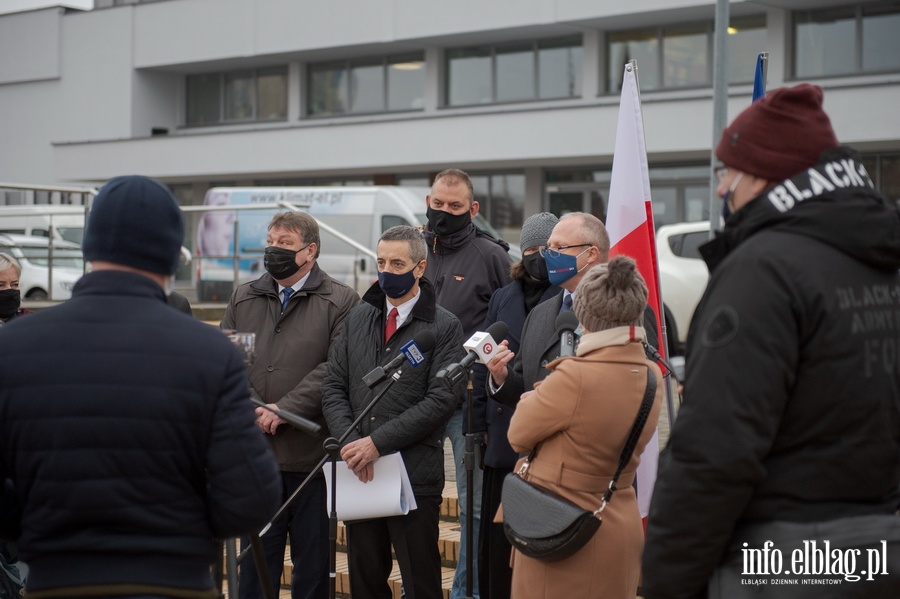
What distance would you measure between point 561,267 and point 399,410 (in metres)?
1.01

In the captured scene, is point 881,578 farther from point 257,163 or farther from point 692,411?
point 257,163

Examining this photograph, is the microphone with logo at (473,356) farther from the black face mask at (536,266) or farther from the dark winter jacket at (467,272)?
the dark winter jacket at (467,272)

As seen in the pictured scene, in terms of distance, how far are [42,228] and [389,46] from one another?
54.9 ft

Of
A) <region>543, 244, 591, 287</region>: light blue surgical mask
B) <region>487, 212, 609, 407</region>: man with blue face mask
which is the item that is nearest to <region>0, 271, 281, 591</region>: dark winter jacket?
<region>487, 212, 609, 407</region>: man with blue face mask

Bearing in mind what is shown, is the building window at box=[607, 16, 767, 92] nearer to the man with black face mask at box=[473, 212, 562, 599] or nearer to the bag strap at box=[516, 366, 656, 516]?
the man with black face mask at box=[473, 212, 562, 599]

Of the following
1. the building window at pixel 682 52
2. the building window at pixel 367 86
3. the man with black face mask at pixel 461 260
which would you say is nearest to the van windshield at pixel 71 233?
the man with black face mask at pixel 461 260

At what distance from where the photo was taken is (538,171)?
27.3 m

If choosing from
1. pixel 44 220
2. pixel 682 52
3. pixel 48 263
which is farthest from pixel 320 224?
pixel 682 52

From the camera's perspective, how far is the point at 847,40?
77.1 ft

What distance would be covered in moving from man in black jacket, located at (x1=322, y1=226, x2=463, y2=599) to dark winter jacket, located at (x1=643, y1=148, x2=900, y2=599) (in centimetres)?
247

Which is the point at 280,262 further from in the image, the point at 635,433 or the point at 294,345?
the point at 635,433

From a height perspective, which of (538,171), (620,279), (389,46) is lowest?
(620,279)

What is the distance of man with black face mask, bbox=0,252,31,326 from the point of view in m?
6.02

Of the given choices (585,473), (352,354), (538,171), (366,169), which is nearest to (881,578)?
(585,473)
